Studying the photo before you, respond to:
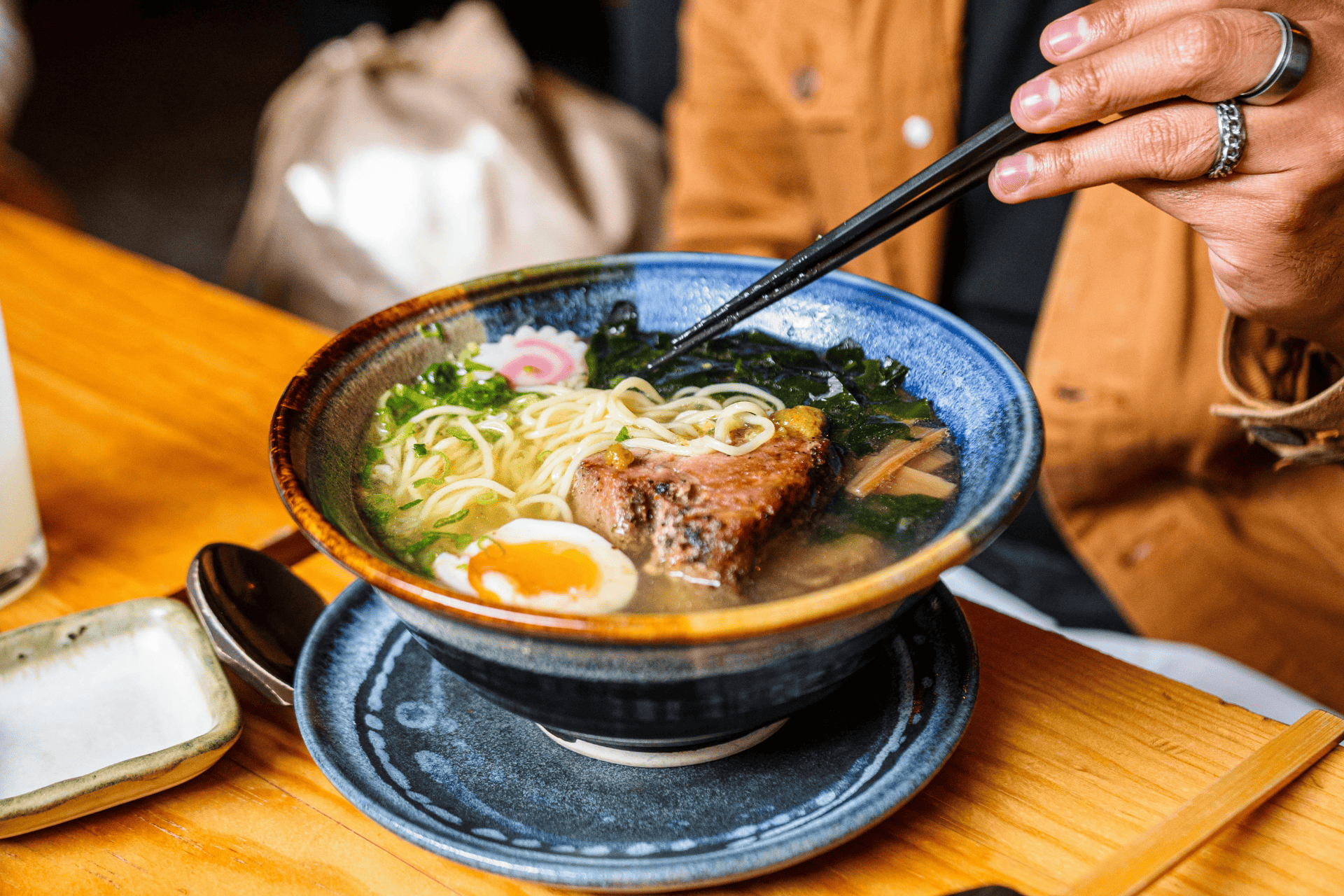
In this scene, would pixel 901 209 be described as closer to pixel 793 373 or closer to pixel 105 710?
pixel 793 373

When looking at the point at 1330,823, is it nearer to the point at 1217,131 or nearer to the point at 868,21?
the point at 1217,131

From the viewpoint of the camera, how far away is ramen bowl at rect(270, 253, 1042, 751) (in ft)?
2.61

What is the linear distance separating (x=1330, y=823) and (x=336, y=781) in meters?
0.98

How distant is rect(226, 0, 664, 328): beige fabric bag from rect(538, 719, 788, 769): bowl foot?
247 centimetres

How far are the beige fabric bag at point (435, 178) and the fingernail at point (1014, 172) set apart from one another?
7.46ft

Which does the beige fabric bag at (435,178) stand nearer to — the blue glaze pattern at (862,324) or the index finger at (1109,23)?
the blue glaze pattern at (862,324)

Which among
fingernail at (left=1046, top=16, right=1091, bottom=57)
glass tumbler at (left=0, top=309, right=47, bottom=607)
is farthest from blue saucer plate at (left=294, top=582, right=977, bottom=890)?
fingernail at (left=1046, top=16, right=1091, bottom=57)

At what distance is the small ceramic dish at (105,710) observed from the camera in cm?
102

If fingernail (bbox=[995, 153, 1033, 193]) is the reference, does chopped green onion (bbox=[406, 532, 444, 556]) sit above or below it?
below

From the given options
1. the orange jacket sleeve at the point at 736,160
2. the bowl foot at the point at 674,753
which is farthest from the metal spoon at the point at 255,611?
the orange jacket sleeve at the point at 736,160

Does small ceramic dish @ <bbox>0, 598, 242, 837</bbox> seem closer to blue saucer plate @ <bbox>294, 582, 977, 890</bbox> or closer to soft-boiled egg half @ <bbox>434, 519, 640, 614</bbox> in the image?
blue saucer plate @ <bbox>294, 582, 977, 890</bbox>

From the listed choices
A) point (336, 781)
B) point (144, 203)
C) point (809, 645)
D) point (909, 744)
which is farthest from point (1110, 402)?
point (144, 203)

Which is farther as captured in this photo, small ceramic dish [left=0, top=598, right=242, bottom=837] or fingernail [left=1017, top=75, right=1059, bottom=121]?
fingernail [left=1017, top=75, right=1059, bottom=121]

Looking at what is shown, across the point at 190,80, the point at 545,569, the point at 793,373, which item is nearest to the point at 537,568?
the point at 545,569
